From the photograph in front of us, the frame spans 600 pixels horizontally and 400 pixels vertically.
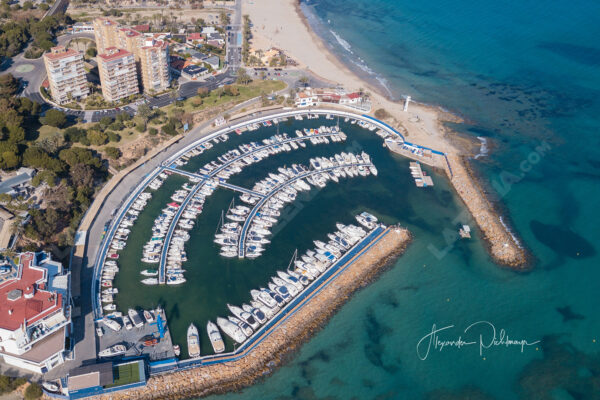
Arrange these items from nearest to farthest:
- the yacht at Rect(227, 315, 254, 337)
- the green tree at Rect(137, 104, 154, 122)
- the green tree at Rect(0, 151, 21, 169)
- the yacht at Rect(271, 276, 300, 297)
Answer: the yacht at Rect(227, 315, 254, 337) < the yacht at Rect(271, 276, 300, 297) < the green tree at Rect(0, 151, 21, 169) < the green tree at Rect(137, 104, 154, 122)

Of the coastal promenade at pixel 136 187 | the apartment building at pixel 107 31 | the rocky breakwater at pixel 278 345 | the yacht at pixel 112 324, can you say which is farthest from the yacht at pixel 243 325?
the apartment building at pixel 107 31

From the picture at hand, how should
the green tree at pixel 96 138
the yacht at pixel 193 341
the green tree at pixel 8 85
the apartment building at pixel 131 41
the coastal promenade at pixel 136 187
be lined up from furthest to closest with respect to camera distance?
the apartment building at pixel 131 41 < the green tree at pixel 8 85 < the green tree at pixel 96 138 < the coastal promenade at pixel 136 187 < the yacht at pixel 193 341

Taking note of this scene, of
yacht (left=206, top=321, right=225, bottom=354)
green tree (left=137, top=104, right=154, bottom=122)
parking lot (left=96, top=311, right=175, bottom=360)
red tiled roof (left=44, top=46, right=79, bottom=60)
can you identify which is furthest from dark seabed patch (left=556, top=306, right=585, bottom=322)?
red tiled roof (left=44, top=46, right=79, bottom=60)

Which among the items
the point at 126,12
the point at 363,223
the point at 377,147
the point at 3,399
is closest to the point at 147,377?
the point at 3,399

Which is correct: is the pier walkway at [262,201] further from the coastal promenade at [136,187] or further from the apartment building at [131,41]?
the apartment building at [131,41]

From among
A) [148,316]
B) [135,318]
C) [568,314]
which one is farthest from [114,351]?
[568,314]

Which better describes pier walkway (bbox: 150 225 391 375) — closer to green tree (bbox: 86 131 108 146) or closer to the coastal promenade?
the coastal promenade
